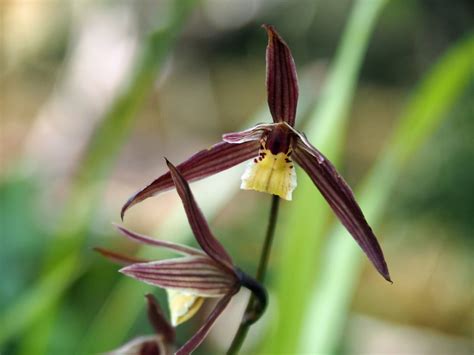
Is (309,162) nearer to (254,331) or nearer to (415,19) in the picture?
(254,331)

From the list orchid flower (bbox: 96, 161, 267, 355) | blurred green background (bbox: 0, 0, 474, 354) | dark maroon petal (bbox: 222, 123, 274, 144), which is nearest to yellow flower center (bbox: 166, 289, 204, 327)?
orchid flower (bbox: 96, 161, 267, 355)

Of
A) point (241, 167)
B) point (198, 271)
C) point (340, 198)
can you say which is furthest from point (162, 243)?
point (241, 167)

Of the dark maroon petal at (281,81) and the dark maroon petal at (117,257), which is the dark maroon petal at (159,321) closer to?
the dark maroon petal at (117,257)

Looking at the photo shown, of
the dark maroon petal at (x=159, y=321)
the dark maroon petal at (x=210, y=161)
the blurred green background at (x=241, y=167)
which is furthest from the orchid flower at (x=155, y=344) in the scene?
the blurred green background at (x=241, y=167)

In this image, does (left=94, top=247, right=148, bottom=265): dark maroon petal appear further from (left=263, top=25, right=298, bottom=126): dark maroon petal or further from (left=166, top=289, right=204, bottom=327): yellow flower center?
(left=263, top=25, right=298, bottom=126): dark maroon petal

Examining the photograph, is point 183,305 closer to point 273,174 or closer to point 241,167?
point 273,174

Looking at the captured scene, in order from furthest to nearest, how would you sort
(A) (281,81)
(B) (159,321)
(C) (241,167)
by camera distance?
(C) (241,167)
(B) (159,321)
(A) (281,81)
